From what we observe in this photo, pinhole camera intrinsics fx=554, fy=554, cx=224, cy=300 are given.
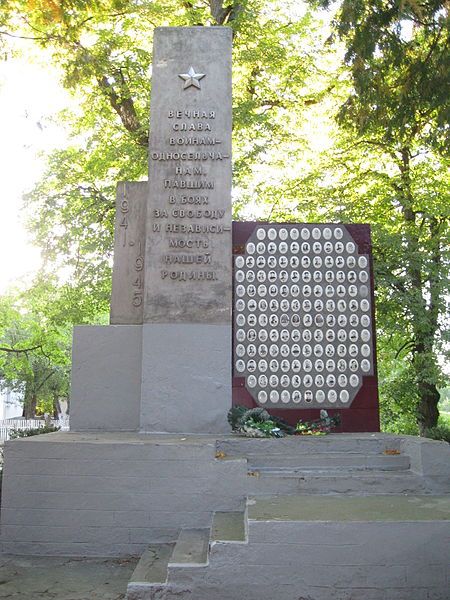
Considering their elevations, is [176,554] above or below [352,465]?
below

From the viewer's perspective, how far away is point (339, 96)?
52.6 ft

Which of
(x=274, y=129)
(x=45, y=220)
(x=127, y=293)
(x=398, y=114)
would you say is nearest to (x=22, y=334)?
(x=45, y=220)

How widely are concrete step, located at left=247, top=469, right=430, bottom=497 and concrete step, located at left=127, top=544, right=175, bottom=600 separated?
3.43ft

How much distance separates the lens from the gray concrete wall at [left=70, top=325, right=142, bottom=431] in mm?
7371

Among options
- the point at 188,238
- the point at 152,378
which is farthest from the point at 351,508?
the point at 188,238

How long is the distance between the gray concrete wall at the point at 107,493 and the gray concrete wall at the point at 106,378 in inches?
59.6

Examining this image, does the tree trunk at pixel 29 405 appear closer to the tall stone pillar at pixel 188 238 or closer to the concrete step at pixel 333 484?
the tall stone pillar at pixel 188 238

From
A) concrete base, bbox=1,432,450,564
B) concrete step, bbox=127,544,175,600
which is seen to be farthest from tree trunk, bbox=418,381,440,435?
concrete step, bbox=127,544,175,600

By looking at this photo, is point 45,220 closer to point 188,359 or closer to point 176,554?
point 188,359

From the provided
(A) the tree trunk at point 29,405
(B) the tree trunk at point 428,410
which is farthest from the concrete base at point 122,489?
(A) the tree trunk at point 29,405

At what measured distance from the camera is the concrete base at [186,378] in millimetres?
7090

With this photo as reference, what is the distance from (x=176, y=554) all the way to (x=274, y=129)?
526 inches

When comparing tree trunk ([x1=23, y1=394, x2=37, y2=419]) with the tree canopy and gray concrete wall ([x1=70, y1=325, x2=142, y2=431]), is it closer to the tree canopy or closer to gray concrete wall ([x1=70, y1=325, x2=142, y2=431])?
→ the tree canopy

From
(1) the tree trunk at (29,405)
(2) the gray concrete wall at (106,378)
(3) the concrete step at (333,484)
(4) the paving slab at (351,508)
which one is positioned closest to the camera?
(4) the paving slab at (351,508)
